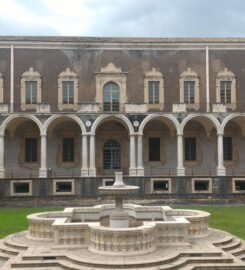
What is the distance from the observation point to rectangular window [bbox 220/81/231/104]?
109ft

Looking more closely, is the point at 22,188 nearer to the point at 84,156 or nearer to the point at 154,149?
the point at 84,156

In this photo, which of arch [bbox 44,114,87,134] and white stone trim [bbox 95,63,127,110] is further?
white stone trim [bbox 95,63,127,110]

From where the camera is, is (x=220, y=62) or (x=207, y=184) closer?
(x=207, y=184)

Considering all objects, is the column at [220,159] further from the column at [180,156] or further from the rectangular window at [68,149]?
the rectangular window at [68,149]

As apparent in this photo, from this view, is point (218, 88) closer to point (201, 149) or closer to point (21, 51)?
point (201, 149)

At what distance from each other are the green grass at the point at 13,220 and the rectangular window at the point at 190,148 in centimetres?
1264

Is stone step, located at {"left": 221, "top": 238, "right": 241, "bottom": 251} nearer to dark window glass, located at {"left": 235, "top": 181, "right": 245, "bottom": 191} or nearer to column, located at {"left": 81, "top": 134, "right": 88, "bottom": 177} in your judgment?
dark window glass, located at {"left": 235, "top": 181, "right": 245, "bottom": 191}

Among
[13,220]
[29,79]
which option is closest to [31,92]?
[29,79]

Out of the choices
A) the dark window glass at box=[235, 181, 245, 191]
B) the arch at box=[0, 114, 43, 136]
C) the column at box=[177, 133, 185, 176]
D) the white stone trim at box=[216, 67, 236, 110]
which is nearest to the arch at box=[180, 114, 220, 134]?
the column at box=[177, 133, 185, 176]

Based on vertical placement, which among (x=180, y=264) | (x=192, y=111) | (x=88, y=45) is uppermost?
(x=88, y=45)

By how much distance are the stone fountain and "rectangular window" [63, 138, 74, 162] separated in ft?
56.0

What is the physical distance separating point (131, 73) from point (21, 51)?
28.2 feet

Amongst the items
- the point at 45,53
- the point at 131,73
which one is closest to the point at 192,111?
the point at 131,73

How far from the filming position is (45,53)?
108 feet
